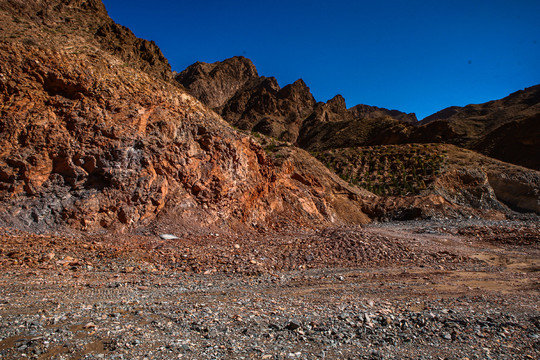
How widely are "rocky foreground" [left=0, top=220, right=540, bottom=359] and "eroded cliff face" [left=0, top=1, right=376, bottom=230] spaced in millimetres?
1686

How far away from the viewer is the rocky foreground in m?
3.65

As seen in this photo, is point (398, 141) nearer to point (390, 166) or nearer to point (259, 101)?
point (390, 166)

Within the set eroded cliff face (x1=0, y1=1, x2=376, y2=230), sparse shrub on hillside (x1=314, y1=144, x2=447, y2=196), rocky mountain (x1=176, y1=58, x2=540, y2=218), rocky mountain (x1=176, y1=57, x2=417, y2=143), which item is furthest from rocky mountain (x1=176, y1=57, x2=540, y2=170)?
eroded cliff face (x1=0, y1=1, x2=376, y2=230)

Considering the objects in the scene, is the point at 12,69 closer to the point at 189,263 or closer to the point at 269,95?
the point at 189,263

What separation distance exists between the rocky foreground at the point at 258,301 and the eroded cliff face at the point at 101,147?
1.69 metres

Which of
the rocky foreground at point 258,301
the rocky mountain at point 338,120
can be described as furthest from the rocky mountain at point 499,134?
the rocky foreground at point 258,301

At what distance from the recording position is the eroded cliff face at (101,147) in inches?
379

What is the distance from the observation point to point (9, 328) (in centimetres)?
368

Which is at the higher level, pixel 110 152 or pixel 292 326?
pixel 110 152

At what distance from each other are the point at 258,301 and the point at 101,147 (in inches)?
341

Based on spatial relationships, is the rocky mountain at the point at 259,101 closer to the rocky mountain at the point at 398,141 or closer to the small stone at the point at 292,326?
the rocky mountain at the point at 398,141

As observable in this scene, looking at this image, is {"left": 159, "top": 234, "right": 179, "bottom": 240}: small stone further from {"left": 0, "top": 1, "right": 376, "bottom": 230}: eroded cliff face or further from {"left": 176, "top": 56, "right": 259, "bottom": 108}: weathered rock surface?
{"left": 176, "top": 56, "right": 259, "bottom": 108}: weathered rock surface

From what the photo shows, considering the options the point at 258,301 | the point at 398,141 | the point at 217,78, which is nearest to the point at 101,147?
the point at 258,301

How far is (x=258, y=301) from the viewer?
5305 millimetres
